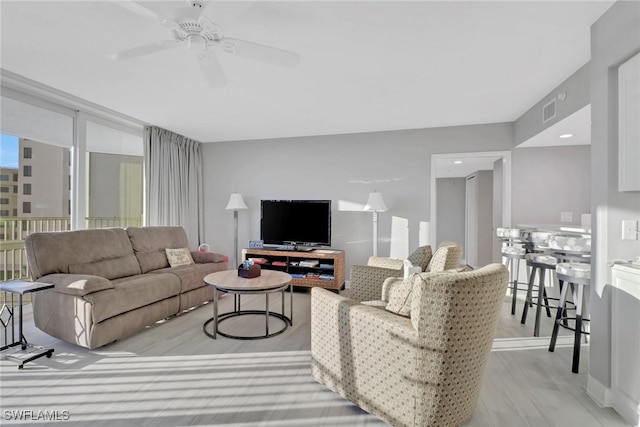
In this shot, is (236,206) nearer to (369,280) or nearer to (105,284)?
(105,284)

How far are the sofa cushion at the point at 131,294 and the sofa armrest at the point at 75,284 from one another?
1.7 inches

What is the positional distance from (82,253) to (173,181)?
2.12 m

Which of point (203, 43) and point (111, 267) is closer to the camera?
point (203, 43)

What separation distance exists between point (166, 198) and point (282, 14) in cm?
373

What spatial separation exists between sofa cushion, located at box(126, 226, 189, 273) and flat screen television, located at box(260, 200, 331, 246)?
1294 millimetres

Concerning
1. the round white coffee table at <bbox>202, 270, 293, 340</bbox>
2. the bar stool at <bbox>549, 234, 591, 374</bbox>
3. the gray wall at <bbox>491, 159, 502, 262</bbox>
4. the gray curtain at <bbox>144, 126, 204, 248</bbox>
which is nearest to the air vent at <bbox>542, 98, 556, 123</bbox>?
the bar stool at <bbox>549, 234, 591, 374</bbox>

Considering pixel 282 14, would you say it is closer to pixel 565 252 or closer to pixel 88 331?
pixel 88 331

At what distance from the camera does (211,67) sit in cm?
226

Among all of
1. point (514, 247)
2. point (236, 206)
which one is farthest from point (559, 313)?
point (236, 206)

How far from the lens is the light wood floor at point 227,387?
5.95 ft

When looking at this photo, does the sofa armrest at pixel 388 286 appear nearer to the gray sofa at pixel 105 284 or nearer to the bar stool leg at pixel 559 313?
the bar stool leg at pixel 559 313

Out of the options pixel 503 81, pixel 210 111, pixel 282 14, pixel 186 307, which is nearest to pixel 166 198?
pixel 210 111

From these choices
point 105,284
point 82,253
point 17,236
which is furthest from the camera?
point 17,236

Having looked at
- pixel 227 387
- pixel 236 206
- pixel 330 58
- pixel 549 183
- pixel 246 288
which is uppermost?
Result: pixel 330 58
